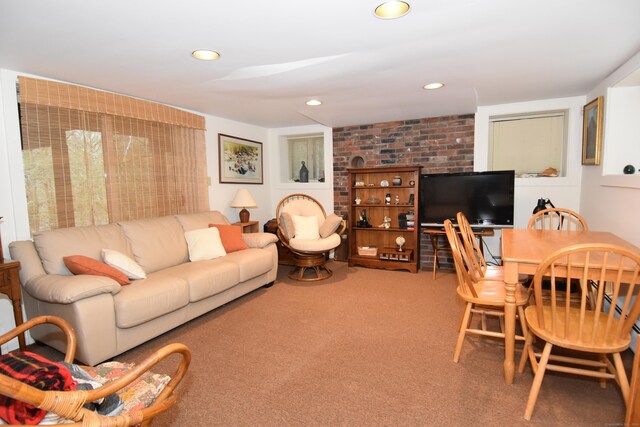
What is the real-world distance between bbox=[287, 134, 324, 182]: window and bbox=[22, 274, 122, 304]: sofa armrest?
147 inches

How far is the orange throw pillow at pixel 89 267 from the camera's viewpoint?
250cm

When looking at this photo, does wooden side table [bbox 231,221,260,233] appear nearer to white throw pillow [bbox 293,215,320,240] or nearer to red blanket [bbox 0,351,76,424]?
white throw pillow [bbox 293,215,320,240]

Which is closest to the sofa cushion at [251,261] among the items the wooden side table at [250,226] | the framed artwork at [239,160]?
the wooden side table at [250,226]

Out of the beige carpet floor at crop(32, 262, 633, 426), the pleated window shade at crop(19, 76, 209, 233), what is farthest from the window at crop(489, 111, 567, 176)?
the pleated window shade at crop(19, 76, 209, 233)

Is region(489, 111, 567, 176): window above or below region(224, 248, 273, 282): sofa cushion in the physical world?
above

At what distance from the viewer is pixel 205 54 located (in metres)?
2.37

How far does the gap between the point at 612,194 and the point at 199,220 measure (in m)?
4.07

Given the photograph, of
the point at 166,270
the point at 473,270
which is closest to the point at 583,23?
the point at 473,270

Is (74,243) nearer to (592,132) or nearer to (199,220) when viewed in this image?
(199,220)

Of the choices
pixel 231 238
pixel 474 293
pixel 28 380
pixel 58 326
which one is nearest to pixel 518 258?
pixel 474 293

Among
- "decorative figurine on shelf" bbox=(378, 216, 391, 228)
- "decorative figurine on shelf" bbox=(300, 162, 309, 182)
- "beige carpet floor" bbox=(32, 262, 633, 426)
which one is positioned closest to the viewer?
"beige carpet floor" bbox=(32, 262, 633, 426)

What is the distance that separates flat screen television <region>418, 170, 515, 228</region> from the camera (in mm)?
4047

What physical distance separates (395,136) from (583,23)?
2942 mm

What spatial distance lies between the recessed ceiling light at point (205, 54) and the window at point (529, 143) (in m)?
3.56
